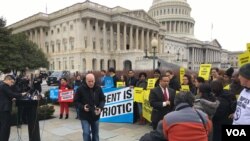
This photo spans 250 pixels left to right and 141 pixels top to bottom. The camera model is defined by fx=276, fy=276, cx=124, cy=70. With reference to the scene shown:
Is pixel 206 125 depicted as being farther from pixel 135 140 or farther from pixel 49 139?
pixel 49 139

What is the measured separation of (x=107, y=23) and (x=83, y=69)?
14658 mm

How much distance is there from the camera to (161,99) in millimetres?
6930

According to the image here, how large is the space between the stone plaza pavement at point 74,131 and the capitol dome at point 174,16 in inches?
4591

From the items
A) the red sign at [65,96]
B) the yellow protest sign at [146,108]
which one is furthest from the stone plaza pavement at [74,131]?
the red sign at [65,96]

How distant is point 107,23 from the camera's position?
73.4 metres

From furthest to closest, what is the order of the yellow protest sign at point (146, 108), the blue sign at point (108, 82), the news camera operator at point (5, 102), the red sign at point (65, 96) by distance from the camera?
the red sign at point (65, 96)
the blue sign at point (108, 82)
the yellow protest sign at point (146, 108)
the news camera operator at point (5, 102)

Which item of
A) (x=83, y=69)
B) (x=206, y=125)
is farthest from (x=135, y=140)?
(x=83, y=69)

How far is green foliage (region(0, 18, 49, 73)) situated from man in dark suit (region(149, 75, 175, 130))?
46.0 meters

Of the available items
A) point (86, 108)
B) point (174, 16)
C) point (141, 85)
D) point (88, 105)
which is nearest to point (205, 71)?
point (141, 85)

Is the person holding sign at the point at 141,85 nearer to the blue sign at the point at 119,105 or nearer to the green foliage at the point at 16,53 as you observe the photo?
the blue sign at the point at 119,105

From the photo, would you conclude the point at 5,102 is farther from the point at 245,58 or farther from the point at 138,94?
the point at 245,58

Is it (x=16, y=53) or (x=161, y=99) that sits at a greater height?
(x=16, y=53)

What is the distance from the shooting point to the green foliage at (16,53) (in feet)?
159

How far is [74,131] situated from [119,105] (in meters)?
2.20
